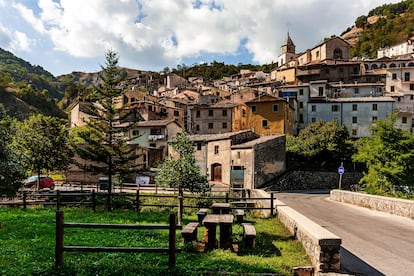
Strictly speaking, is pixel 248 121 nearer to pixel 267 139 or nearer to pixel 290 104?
pixel 290 104

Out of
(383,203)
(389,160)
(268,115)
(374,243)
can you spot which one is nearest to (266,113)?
(268,115)

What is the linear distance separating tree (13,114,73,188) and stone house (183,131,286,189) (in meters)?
12.7

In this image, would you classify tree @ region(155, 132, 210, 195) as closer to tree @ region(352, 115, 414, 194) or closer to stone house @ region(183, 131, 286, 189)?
tree @ region(352, 115, 414, 194)

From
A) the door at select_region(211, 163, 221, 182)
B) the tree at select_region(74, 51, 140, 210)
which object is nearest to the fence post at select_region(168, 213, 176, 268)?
the tree at select_region(74, 51, 140, 210)

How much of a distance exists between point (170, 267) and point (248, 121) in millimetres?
45353

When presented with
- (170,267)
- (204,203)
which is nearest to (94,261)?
(170,267)

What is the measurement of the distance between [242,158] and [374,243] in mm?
25841

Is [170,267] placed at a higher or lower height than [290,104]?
lower

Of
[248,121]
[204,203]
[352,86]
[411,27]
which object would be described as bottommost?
[204,203]

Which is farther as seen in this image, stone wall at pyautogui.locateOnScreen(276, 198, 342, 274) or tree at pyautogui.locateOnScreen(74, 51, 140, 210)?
tree at pyautogui.locateOnScreen(74, 51, 140, 210)

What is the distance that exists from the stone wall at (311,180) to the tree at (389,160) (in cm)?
1334

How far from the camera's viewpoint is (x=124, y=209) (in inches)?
753

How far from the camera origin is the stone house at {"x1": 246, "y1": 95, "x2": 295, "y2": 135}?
161 ft

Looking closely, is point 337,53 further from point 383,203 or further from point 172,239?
point 172,239
